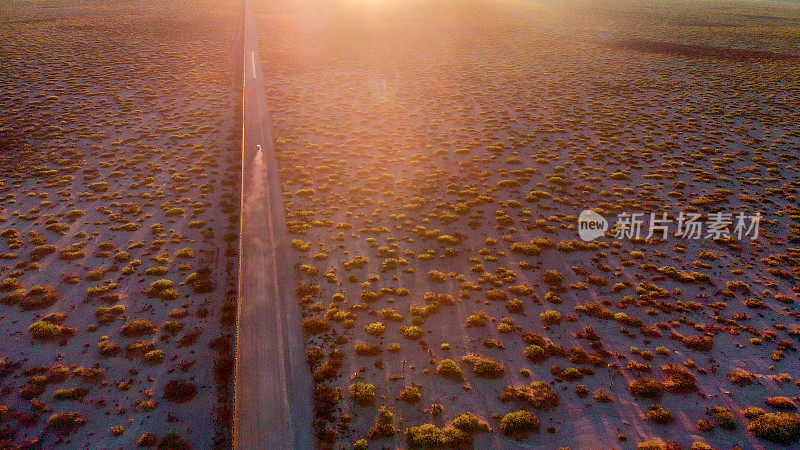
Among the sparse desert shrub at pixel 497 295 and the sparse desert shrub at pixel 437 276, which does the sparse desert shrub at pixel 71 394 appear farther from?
the sparse desert shrub at pixel 497 295

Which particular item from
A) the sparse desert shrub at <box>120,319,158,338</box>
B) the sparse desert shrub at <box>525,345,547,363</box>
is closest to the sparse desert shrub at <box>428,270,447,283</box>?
the sparse desert shrub at <box>525,345,547,363</box>

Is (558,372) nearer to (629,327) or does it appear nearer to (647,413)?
(647,413)

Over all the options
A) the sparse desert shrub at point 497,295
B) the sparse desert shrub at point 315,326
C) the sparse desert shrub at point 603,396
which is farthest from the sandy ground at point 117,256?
the sparse desert shrub at point 603,396

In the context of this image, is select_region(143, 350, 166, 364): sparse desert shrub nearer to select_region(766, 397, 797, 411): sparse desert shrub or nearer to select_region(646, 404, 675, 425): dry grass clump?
select_region(646, 404, 675, 425): dry grass clump

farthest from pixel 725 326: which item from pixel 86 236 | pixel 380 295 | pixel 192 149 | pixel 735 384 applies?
pixel 192 149

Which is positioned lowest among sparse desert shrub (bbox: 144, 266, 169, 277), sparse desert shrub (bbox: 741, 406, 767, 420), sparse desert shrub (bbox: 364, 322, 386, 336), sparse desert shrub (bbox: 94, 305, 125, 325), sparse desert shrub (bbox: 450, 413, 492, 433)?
sparse desert shrub (bbox: 450, 413, 492, 433)

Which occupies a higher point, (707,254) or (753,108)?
(753,108)
